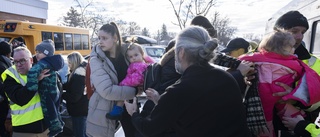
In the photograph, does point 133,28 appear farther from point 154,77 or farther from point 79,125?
point 154,77

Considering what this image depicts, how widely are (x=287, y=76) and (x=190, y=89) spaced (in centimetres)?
91

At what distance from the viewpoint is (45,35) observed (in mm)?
12266

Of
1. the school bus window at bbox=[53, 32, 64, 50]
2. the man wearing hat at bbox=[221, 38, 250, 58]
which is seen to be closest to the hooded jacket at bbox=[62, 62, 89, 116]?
the man wearing hat at bbox=[221, 38, 250, 58]

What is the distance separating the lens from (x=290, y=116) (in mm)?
2002

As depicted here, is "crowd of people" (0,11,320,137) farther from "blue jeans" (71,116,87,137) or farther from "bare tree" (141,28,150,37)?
"bare tree" (141,28,150,37)

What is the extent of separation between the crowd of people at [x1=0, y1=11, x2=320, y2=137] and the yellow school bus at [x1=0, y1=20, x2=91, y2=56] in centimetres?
889

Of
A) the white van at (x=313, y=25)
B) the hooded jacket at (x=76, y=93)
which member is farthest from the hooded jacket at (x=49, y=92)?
the white van at (x=313, y=25)

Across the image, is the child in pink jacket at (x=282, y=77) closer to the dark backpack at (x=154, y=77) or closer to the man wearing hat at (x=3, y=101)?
the dark backpack at (x=154, y=77)

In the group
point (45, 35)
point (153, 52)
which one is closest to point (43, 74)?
point (45, 35)

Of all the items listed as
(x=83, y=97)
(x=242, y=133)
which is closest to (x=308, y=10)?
(x=242, y=133)

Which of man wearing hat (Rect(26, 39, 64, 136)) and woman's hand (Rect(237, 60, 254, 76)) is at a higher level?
woman's hand (Rect(237, 60, 254, 76))

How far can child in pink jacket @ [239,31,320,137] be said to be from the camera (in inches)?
75.2

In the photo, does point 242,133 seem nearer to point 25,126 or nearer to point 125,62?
point 125,62

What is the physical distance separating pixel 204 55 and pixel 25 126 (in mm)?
2414
